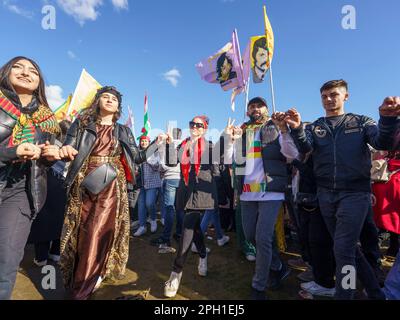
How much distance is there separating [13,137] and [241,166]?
8.35ft

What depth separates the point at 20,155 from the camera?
1.83m

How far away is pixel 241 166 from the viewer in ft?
11.2

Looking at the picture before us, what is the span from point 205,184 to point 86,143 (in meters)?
1.54

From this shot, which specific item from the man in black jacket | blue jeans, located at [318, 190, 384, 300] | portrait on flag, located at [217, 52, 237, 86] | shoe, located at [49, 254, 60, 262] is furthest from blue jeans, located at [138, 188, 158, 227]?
portrait on flag, located at [217, 52, 237, 86]

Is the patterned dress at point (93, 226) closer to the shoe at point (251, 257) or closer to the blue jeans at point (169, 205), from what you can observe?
the blue jeans at point (169, 205)

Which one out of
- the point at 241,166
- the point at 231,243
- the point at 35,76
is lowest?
the point at 231,243

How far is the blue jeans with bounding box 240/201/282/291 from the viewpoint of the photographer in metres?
2.65

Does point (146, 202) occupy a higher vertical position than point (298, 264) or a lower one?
higher

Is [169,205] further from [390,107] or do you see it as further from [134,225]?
[390,107]

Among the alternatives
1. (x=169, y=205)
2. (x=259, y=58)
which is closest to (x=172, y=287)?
(x=169, y=205)

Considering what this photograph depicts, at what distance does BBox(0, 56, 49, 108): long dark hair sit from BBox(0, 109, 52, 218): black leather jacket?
0.35m

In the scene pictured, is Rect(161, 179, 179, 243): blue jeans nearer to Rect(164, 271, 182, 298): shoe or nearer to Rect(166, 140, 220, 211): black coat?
Rect(166, 140, 220, 211): black coat
